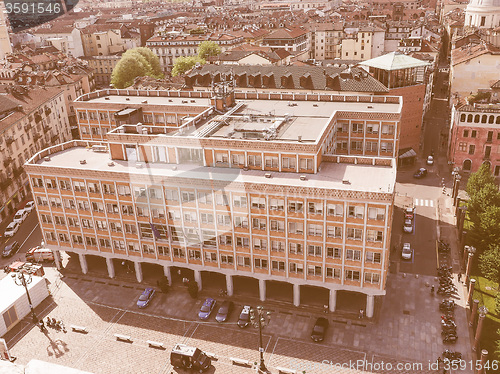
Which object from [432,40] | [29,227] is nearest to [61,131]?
[29,227]

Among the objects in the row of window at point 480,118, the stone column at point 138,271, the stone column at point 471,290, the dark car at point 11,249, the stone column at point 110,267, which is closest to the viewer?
the stone column at point 471,290

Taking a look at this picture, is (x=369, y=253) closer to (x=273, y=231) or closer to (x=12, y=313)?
(x=273, y=231)

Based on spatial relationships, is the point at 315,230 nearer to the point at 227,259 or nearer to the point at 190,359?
the point at 227,259

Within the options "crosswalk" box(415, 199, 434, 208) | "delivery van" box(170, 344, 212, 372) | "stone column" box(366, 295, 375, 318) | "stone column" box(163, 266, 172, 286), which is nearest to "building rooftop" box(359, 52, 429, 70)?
"crosswalk" box(415, 199, 434, 208)

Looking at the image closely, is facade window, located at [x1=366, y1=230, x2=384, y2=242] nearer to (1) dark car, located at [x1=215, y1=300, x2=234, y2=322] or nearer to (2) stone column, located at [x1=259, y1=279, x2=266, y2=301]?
(2) stone column, located at [x1=259, y1=279, x2=266, y2=301]

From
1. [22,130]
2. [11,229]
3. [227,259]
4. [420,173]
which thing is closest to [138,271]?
[227,259]

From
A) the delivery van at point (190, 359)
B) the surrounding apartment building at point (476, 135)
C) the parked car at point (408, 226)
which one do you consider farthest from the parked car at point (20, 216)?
the surrounding apartment building at point (476, 135)

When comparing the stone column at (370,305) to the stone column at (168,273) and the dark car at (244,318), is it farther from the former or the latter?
the stone column at (168,273)
